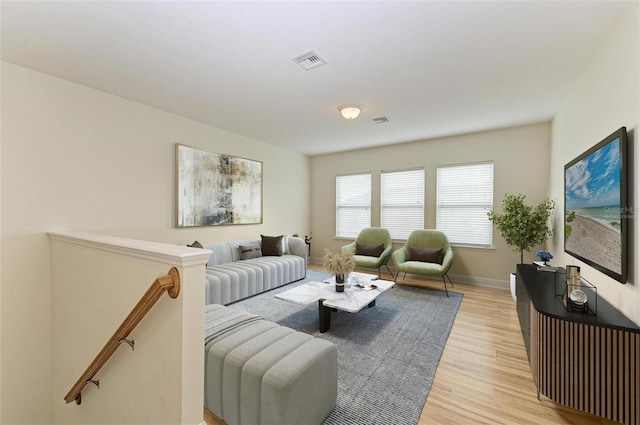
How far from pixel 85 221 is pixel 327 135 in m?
3.76

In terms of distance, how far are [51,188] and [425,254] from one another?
5189 millimetres

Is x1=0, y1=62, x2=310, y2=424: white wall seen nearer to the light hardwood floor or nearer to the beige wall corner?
the beige wall corner

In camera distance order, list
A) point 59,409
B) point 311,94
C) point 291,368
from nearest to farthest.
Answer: point 291,368 → point 59,409 → point 311,94

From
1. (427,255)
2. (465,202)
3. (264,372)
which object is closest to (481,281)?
(427,255)

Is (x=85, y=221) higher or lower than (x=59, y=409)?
higher

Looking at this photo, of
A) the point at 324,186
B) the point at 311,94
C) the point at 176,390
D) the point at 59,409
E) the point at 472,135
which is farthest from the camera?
the point at 324,186

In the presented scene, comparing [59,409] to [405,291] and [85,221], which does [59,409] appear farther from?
[405,291]

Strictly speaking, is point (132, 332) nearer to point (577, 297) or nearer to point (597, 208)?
point (577, 297)

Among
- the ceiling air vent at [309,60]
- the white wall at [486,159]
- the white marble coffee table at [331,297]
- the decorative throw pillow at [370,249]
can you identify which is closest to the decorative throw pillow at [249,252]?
the white marble coffee table at [331,297]

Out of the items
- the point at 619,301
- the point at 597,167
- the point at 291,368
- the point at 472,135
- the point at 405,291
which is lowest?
the point at 405,291

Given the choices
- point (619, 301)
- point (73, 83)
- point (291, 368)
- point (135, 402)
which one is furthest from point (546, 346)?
point (73, 83)

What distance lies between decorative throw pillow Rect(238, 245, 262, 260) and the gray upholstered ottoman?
8.97 feet

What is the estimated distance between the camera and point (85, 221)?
311 centimetres

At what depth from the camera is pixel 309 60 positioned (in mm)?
2508
